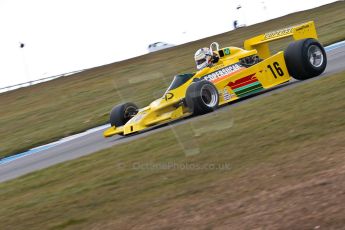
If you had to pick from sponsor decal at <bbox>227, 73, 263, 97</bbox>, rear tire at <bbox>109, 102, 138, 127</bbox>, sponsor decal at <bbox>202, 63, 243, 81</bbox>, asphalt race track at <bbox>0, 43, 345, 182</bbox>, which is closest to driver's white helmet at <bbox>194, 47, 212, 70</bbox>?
sponsor decal at <bbox>202, 63, 243, 81</bbox>

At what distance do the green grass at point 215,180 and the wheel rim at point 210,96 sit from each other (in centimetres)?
94

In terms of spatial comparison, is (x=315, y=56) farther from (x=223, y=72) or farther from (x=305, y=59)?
(x=223, y=72)

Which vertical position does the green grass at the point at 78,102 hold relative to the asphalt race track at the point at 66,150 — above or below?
above

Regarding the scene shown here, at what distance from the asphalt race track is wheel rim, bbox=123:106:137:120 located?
17.3 inches

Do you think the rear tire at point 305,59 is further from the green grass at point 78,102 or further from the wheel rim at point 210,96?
the green grass at point 78,102

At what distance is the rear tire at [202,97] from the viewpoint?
10.9 m

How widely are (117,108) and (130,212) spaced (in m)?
6.41

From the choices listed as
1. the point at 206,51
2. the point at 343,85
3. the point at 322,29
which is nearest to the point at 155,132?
the point at 206,51

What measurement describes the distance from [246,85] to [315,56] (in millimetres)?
1665

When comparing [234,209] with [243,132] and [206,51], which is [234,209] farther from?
[206,51]

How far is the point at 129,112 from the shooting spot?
12148 mm

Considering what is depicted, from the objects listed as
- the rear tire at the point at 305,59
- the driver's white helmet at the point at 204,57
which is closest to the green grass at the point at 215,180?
the rear tire at the point at 305,59

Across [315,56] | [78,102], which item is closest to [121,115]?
[315,56]

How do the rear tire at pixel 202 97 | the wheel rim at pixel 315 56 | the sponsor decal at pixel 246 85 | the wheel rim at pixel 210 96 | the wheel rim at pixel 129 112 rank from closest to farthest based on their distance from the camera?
the rear tire at pixel 202 97, the wheel rim at pixel 210 96, the sponsor decal at pixel 246 85, the wheel rim at pixel 129 112, the wheel rim at pixel 315 56
